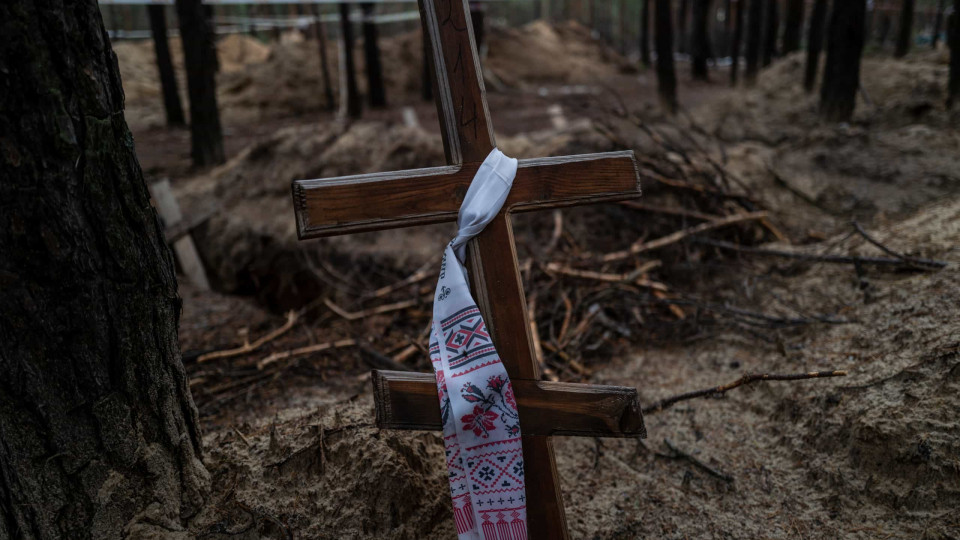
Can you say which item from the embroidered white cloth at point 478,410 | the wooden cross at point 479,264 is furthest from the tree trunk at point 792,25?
the embroidered white cloth at point 478,410

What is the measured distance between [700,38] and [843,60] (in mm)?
7953

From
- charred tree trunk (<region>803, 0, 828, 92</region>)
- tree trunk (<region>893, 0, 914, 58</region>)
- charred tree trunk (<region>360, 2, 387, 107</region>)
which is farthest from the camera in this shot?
charred tree trunk (<region>360, 2, 387, 107</region>)

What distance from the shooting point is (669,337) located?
11.3 feet

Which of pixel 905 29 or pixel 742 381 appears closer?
pixel 742 381

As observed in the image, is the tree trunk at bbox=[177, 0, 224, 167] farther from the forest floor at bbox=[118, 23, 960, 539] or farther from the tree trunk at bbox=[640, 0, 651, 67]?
the tree trunk at bbox=[640, 0, 651, 67]

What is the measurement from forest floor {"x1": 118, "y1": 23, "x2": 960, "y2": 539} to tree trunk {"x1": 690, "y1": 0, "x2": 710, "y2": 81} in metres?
6.52

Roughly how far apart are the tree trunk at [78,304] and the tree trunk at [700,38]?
44.4ft

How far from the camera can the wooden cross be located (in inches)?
64.0

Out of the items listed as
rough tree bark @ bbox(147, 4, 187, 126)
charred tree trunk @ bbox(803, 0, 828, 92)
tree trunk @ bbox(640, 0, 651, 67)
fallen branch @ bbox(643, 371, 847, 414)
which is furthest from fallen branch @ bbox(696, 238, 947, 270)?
tree trunk @ bbox(640, 0, 651, 67)

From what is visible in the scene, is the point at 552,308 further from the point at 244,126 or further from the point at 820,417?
the point at 244,126

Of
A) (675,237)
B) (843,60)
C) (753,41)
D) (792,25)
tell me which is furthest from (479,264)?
(792,25)

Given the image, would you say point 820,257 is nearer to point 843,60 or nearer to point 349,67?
point 843,60

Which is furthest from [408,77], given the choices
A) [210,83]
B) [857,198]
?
[857,198]

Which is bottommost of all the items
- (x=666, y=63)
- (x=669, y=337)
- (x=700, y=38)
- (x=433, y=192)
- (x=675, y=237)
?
(x=669, y=337)
